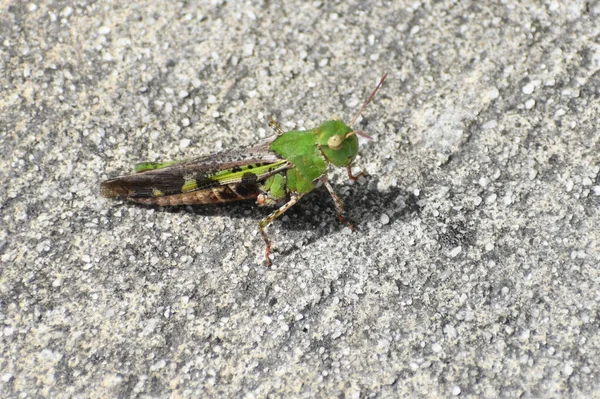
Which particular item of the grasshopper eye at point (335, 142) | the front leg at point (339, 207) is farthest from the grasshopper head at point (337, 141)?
the front leg at point (339, 207)

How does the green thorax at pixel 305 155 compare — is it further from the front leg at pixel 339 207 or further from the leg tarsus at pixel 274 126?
the leg tarsus at pixel 274 126

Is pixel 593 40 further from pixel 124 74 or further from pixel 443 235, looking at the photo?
pixel 124 74

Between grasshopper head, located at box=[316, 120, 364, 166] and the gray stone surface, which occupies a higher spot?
grasshopper head, located at box=[316, 120, 364, 166]

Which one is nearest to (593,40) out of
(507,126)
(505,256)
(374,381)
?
(507,126)

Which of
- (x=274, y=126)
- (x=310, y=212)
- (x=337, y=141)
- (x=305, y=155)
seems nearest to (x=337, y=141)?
(x=337, y=141)

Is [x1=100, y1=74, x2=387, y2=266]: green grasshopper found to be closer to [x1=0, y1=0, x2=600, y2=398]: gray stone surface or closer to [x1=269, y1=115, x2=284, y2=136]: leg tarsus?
[x1=0, y1=0, x2=600, y2=398]: gray stone surface

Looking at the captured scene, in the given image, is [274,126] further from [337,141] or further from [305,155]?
[337,141]

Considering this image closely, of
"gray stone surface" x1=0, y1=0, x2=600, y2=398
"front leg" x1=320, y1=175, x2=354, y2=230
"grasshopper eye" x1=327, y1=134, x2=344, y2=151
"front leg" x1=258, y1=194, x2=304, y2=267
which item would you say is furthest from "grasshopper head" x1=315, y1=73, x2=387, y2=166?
"gray stone surface" x1=0, y1=0, x2=600, y2=398
